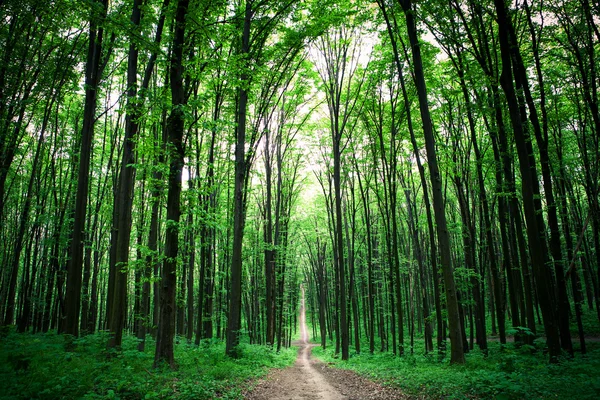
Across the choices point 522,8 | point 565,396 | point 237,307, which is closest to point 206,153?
point 237,307

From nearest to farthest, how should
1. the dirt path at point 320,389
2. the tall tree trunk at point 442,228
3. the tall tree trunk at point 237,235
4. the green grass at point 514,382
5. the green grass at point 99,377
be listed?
the green grass at point 99,377 → the green grass at point 514,382 → the dirt path at point 320,389 → the tall tree trunk at point 442,228 → the tall tree trunk at point 237,235

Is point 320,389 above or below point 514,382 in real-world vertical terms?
below

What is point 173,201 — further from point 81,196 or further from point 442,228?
point 442,228

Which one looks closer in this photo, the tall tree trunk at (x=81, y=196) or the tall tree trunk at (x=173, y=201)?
the tall tree trunk at (x=173, y=201)

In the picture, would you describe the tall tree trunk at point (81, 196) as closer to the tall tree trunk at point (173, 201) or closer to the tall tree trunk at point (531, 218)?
the tall tree trunk at point (173, 201)

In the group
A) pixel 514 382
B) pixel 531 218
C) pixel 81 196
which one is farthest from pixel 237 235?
pixel 531 218

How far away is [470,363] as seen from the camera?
7965 mm

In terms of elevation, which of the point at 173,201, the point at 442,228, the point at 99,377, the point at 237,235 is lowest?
the point at 99,377

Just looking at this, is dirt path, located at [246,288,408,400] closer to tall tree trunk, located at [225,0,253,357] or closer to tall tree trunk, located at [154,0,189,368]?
tall tree trunk, located at [225,0,253,357]

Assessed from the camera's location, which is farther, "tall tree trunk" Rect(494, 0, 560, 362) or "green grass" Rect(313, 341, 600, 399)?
"tall tree trunk" Rect(494, 0, 560, 362)

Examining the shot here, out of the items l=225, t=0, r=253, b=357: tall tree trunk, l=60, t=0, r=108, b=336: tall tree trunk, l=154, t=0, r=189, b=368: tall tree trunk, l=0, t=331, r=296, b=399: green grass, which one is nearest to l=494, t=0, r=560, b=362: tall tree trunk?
l=0, t=331, r=296, b=399: green grass

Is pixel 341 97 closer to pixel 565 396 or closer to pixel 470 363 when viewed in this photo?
pixel 470 363

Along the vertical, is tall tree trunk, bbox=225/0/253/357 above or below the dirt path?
above

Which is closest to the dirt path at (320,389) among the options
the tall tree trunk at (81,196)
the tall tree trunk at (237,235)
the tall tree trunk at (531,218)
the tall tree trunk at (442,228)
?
the tall tree trunk at (237,235)
